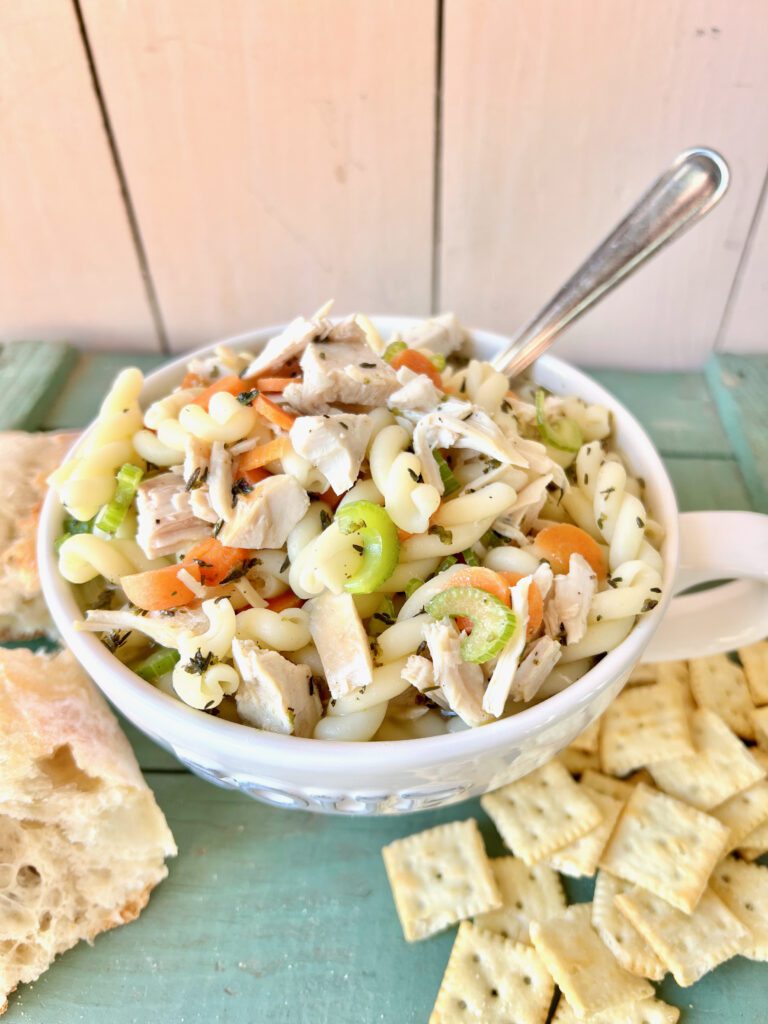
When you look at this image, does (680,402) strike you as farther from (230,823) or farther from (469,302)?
(230,823)

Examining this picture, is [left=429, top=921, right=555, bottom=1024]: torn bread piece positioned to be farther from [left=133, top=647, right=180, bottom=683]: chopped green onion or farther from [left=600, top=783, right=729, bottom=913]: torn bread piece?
[left=133, top=647, right=180, bottom=683]: chopped green onion

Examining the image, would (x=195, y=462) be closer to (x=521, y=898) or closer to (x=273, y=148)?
(x=521, y=898)

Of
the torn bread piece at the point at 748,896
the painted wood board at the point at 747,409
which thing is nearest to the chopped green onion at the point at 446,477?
the torn bread piece at the point at 748,896

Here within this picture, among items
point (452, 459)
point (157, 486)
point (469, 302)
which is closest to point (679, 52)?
point (469, 302)

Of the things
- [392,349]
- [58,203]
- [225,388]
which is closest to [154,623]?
[225,388]

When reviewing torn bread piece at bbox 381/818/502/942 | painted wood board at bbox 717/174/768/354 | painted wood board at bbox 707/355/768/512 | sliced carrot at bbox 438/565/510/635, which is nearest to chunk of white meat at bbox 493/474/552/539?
sliced carrot at bbox 438/565/510/635

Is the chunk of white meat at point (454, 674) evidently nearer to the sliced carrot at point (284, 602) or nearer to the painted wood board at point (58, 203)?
the sliced carrot at point (284, 602)
